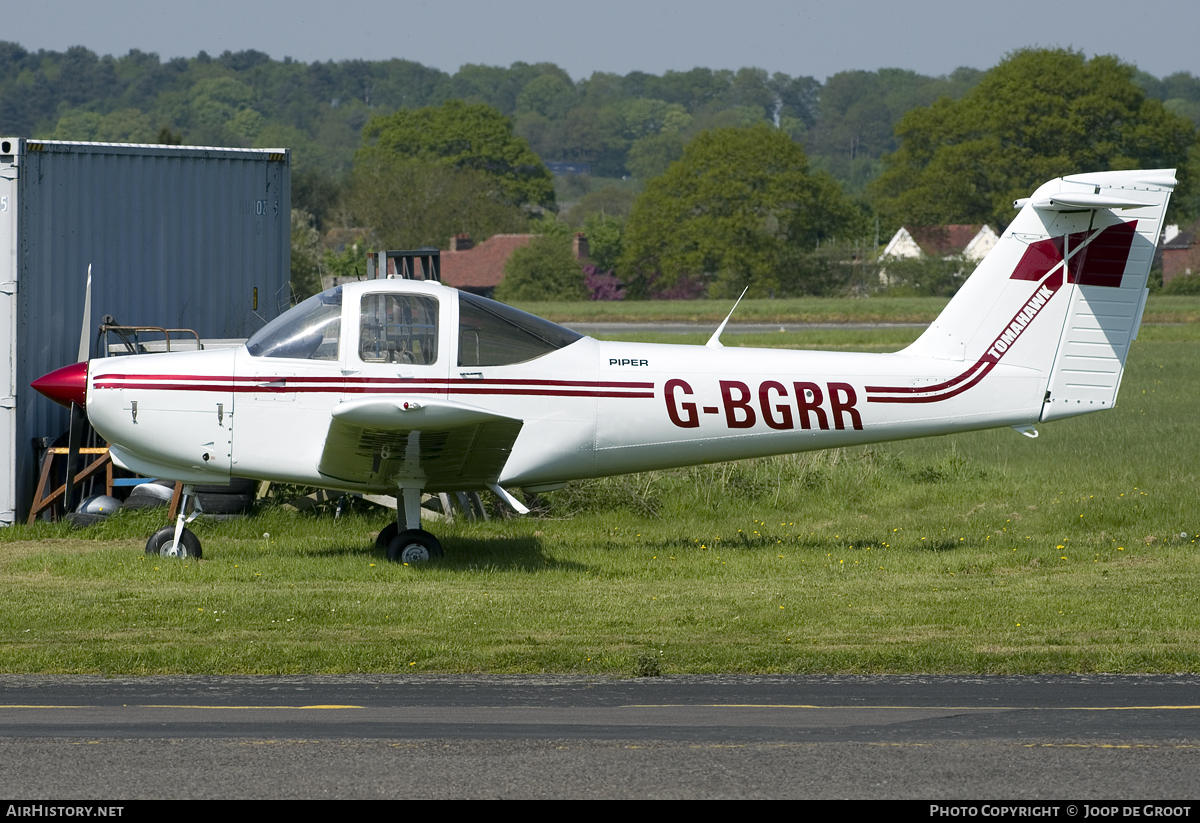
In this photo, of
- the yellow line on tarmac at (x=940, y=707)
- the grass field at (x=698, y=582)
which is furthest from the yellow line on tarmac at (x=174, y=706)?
the yellow line on tarmac at (x=940, y=707)

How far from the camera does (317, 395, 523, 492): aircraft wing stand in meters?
9.15

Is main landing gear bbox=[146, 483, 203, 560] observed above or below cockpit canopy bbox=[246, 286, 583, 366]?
below

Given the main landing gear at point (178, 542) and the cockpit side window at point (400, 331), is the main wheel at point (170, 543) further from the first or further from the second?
the cockpit side window at point (400, 331)

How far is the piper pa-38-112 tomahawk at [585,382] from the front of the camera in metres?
9.92

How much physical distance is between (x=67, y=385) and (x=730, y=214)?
245 feet

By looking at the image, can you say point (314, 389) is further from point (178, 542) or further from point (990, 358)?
point (990, 358)

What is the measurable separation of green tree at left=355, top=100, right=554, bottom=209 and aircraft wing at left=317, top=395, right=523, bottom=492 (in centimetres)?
10720

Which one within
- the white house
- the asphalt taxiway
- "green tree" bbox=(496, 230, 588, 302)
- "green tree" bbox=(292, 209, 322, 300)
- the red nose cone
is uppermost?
the red nose cone

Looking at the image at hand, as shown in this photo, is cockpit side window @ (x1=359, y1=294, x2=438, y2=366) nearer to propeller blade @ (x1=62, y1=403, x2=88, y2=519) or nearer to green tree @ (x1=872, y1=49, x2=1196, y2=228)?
propeller blade @ (x1=62, y1=403, x2=88, y2=519)

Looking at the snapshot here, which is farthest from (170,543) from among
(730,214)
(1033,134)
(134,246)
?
(1033,134)

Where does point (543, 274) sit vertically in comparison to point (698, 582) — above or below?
below

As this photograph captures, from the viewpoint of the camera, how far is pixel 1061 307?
1055 centimetres

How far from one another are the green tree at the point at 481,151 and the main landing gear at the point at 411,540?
107 metres

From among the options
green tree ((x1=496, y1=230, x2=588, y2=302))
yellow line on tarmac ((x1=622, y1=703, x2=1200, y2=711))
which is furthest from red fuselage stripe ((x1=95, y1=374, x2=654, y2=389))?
green tree ((x1=496, y1=230, x2=588, y2=302))
